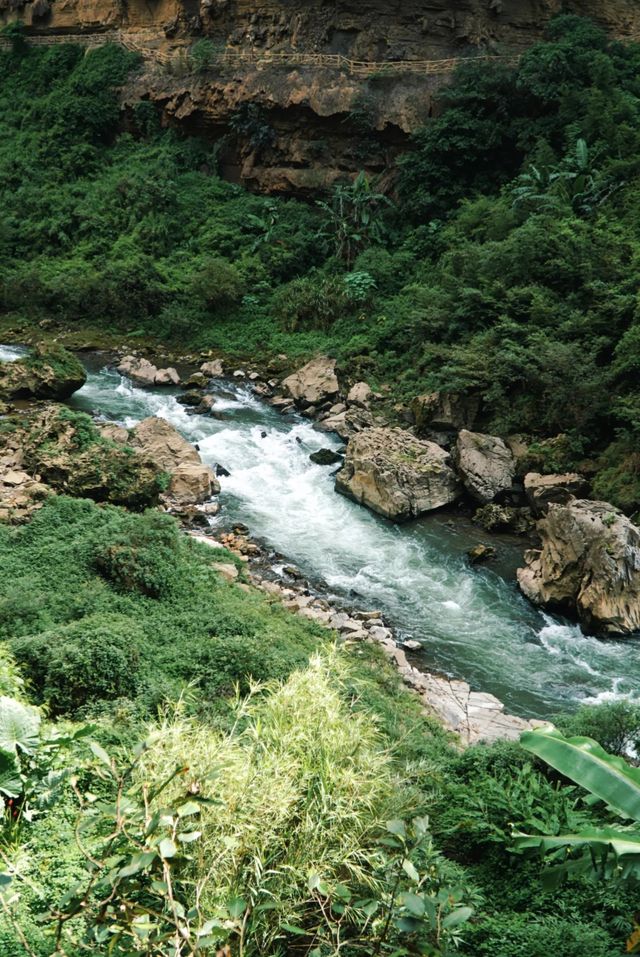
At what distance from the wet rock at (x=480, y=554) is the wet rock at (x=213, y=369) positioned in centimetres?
1154

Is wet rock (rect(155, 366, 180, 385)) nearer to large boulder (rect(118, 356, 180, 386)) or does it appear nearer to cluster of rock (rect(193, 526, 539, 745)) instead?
large boulder (rect(118, 356, 180, 386))

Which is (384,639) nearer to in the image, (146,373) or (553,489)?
(553,489)

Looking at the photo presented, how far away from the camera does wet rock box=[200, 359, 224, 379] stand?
23.0 metres

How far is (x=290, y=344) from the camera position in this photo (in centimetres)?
2420

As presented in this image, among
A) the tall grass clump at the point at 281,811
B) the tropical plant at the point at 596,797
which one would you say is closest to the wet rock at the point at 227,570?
the tall grass clump at the point at 281,811

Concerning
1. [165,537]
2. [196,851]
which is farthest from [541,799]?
[165,537]

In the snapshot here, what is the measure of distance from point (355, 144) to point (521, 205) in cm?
1006

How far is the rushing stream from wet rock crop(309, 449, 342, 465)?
8.6 inches

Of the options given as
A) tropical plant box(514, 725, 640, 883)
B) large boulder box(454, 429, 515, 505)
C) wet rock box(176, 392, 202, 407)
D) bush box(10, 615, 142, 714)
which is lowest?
wet rock box(176, 392, 202, 407)

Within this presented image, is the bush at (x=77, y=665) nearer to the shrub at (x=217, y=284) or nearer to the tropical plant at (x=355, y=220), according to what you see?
the shrub at (x=217, y=284)

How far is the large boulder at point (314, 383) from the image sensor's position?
2102cm

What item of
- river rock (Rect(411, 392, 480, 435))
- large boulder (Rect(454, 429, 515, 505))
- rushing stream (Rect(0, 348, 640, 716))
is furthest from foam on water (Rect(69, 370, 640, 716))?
river rock (Rect(411, 392, 480, 435))

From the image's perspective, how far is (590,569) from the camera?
12500 mm

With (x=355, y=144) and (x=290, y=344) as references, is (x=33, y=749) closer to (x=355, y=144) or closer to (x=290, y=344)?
(x=290, y=344)
